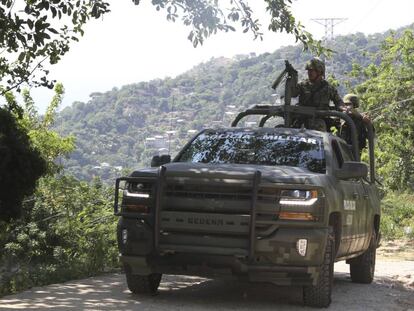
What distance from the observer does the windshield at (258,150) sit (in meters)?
7.91

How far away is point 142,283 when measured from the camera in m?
7.65

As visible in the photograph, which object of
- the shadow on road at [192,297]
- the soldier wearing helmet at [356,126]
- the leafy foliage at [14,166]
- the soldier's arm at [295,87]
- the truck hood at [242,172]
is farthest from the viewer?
the soldier wearing helmet at [356,126]

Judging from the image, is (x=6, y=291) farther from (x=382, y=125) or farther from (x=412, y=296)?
(x=382, y=125)

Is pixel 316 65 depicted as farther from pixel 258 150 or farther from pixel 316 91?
pixel 258 150

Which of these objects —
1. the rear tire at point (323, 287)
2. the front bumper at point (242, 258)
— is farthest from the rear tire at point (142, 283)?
the rear tire at point (323, 287)

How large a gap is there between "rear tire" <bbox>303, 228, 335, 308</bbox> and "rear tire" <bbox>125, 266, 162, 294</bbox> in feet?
5.02

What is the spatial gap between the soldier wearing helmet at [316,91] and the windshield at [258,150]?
2.34m

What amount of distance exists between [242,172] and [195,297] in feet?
5.17

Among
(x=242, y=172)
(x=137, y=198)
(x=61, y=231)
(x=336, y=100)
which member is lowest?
(x=61, y=231)

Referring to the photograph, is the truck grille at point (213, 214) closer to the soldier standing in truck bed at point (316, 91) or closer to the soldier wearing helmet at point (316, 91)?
the soldier standing in truck bed at point (316, 91)

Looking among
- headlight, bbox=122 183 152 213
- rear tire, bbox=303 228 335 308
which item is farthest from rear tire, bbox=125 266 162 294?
rear tire, bbox=303 228 335 308

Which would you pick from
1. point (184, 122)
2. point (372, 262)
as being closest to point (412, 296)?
point (372, 262)

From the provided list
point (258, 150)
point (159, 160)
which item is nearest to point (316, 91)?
point (258, 150)

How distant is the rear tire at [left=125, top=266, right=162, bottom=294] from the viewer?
761 cm
